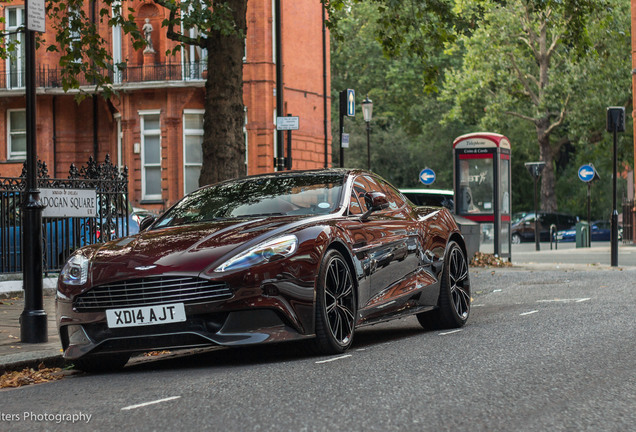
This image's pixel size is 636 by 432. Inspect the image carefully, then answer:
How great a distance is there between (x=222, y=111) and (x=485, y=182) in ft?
38.2

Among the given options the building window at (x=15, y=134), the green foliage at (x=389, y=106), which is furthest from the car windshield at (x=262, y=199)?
the green foliage at (x=389, y=106)

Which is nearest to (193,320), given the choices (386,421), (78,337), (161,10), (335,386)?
(78,337)

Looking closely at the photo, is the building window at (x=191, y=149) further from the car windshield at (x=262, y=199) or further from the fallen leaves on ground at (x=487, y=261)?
the car windshield at (x=262, y=199)

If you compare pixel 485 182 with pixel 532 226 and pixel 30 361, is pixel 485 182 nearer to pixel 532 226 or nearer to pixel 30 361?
pixel 30 361

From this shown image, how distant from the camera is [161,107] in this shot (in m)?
35.1

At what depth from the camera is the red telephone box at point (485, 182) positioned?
81.0 feet

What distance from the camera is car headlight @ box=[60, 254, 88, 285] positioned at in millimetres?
7676

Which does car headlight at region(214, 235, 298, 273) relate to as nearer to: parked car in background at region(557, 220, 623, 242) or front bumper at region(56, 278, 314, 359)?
front bumper at region(56, 278, 314, 359)

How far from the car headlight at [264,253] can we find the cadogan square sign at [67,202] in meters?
3.83

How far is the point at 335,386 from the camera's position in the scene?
629cm

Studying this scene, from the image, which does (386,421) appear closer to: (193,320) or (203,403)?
(203,403)

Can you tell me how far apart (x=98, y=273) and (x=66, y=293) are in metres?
0.36

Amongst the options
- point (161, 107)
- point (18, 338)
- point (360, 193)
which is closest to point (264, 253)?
point (360, 193)

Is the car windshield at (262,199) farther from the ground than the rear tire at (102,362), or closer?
farther from the ground
